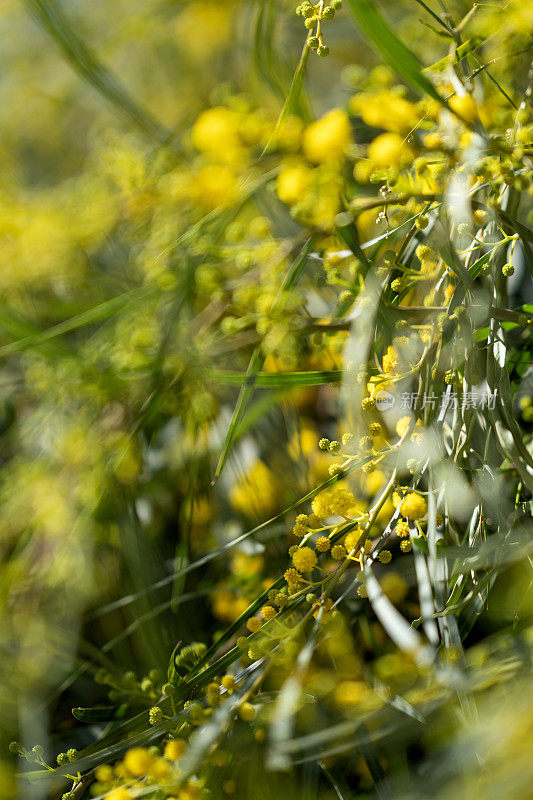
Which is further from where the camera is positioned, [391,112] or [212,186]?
[212,186]

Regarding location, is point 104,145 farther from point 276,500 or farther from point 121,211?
point 276,500

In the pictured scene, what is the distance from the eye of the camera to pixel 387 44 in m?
0.32

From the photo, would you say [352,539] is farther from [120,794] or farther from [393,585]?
[120,794]

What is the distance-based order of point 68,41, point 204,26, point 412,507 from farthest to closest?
point 204,26 → point 68,41 → point 412,507

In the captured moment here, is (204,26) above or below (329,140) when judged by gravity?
above

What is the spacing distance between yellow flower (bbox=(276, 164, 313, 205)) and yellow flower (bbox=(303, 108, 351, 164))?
1cm

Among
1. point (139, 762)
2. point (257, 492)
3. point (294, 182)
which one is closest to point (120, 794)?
point (139, 762)

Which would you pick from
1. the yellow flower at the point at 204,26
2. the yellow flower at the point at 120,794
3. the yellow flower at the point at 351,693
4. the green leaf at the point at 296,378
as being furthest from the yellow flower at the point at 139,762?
the yellow flower at the point at 204,26

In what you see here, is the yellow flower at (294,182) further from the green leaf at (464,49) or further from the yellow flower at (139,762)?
the yellow flower at (139,762)

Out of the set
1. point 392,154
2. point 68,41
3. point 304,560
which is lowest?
point 304,560

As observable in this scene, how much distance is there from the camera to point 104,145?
25.3 inches

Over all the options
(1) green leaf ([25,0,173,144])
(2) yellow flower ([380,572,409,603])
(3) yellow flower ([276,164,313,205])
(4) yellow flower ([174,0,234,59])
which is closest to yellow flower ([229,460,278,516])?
(2) yellow flower ([380,572,409,603])

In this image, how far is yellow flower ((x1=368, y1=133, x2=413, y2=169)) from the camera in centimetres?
33

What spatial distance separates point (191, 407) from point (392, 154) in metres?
0.28
